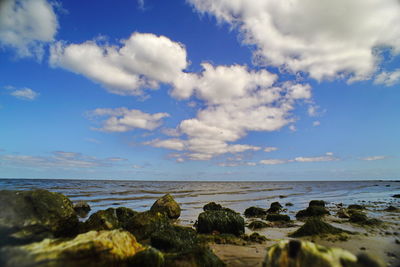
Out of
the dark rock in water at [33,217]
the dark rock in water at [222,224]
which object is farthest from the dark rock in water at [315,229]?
the dark rock in water at [33,217]

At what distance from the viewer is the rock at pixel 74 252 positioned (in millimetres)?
3838

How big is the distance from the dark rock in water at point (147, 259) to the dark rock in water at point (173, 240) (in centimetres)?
158

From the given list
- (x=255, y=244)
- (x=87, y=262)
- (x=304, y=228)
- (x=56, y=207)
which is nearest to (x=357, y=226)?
(x=304, y=228)

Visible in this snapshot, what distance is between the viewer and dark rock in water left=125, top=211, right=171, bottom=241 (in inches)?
299

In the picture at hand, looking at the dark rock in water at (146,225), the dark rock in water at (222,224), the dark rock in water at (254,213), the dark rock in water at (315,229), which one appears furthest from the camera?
the dark rock in water at (254,213)

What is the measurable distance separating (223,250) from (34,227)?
5.04 m

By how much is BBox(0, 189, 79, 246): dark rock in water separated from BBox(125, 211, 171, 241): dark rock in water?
73.6 inches

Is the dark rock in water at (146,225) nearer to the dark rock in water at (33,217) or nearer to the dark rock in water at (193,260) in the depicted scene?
the dark rock in water at (33,217)

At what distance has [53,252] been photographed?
13.0 ft

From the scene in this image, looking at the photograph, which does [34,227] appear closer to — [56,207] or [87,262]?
[56,207]

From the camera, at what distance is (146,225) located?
308 inches

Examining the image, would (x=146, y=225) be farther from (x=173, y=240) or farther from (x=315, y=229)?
(x=315, y=229)

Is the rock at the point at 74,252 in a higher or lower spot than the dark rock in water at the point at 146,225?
higher

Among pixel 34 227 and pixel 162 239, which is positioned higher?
pixel 34 227
